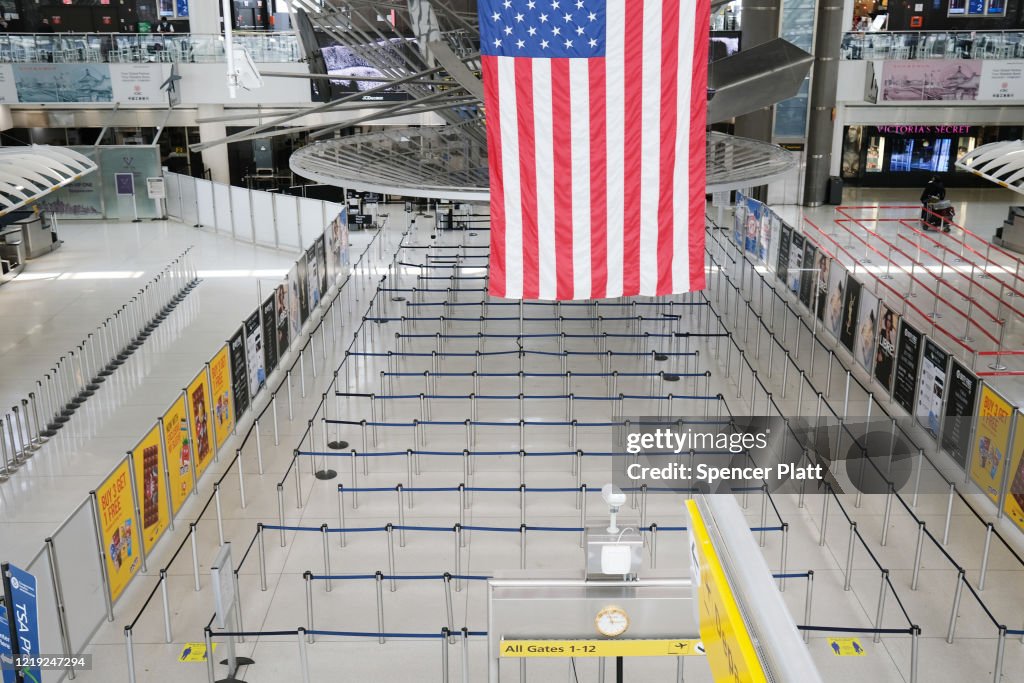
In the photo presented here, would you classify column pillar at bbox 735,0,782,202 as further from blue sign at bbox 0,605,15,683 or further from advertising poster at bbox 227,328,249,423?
blue sign at bbox 0,605,15,683

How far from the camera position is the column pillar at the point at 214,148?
36.2 m

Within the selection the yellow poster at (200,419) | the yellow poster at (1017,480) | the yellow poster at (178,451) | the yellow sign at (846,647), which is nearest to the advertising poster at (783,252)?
the yellow poster at (1017,480)

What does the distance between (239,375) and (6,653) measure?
6.47 m

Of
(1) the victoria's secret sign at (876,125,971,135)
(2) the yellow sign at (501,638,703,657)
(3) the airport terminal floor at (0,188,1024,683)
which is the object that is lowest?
(3) the airport terminal floor at (0,188,1024,683)

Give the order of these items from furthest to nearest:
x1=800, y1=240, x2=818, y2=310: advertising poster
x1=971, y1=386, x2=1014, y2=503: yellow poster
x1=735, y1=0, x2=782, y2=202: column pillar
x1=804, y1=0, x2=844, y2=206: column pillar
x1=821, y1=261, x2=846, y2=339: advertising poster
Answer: x1=804, y1=0, x2=844, y2=206: column pillar → x1=735, y1=0, x2=782, y2=202: column pillar → x1=800, y1=240, x2=818, y2=310: advertising poster → x1=821, y1=261, x2=846, y2=339: advertising poster → x1=971, y1=386, x2=1014, y2=503: yellow poster

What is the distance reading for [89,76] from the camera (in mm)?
33812

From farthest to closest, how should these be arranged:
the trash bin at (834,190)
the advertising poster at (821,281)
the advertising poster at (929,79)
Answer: the trash bin at (834,190) → the advertising poster at (929,79) → the advertising poster at (821,281)

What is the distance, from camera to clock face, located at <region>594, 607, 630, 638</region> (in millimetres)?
5406

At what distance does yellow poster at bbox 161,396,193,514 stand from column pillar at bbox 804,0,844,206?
2862 cm

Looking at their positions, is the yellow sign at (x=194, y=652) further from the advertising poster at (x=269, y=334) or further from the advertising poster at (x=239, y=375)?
the advertising poster at (x=269, y=334)

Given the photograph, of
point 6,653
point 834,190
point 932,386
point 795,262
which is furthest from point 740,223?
point 6,653

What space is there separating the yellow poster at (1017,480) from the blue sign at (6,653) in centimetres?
990

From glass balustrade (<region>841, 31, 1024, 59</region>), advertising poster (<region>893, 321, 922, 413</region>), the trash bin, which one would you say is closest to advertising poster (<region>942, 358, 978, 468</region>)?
advertising poster (<region>893, 321, 922, 413</region>)

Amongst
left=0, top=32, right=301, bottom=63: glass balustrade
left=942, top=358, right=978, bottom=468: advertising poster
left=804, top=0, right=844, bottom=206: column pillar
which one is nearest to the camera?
left=942, top=358, right=978, bottom=468: advertising poster
